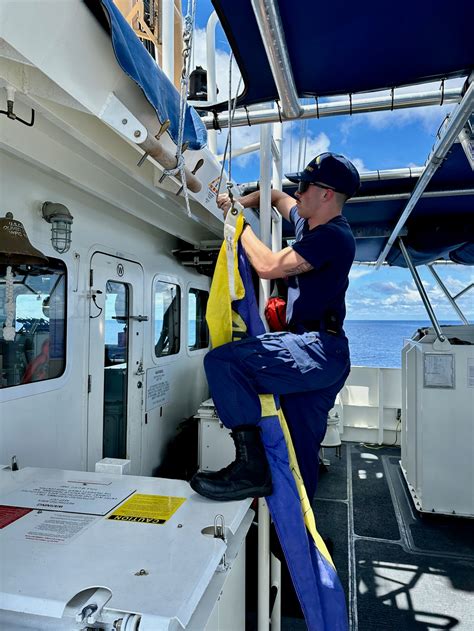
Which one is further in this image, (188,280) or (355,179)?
(188,280)

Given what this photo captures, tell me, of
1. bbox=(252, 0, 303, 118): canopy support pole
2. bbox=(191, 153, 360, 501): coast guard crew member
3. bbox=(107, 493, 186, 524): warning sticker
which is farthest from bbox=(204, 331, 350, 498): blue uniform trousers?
bbox=(252, 0, 303, 118): canopy support pole

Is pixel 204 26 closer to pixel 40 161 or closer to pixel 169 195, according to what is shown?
pixel 169 195

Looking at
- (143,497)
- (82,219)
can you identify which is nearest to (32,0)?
(143,497)

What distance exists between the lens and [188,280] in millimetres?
5156

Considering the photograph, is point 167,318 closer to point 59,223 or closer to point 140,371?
point 140,371

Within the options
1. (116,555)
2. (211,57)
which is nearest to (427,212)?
(211,57)

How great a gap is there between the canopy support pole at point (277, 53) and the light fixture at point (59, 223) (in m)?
1.51

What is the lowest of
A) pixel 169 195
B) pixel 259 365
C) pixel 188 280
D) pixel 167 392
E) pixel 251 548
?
pixel 251 548

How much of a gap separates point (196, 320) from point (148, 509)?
4106 millimetres

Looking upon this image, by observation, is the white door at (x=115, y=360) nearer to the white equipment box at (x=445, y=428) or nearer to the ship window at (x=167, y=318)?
the ship window at (x=167, y=318)

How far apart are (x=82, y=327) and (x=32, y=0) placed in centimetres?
225

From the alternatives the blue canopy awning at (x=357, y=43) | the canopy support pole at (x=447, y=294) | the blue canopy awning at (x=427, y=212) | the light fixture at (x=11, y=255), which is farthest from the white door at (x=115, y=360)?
the canopy support pole at (x=447, y=294)

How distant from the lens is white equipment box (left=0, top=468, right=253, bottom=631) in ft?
3.07

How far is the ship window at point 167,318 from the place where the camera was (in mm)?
4332
